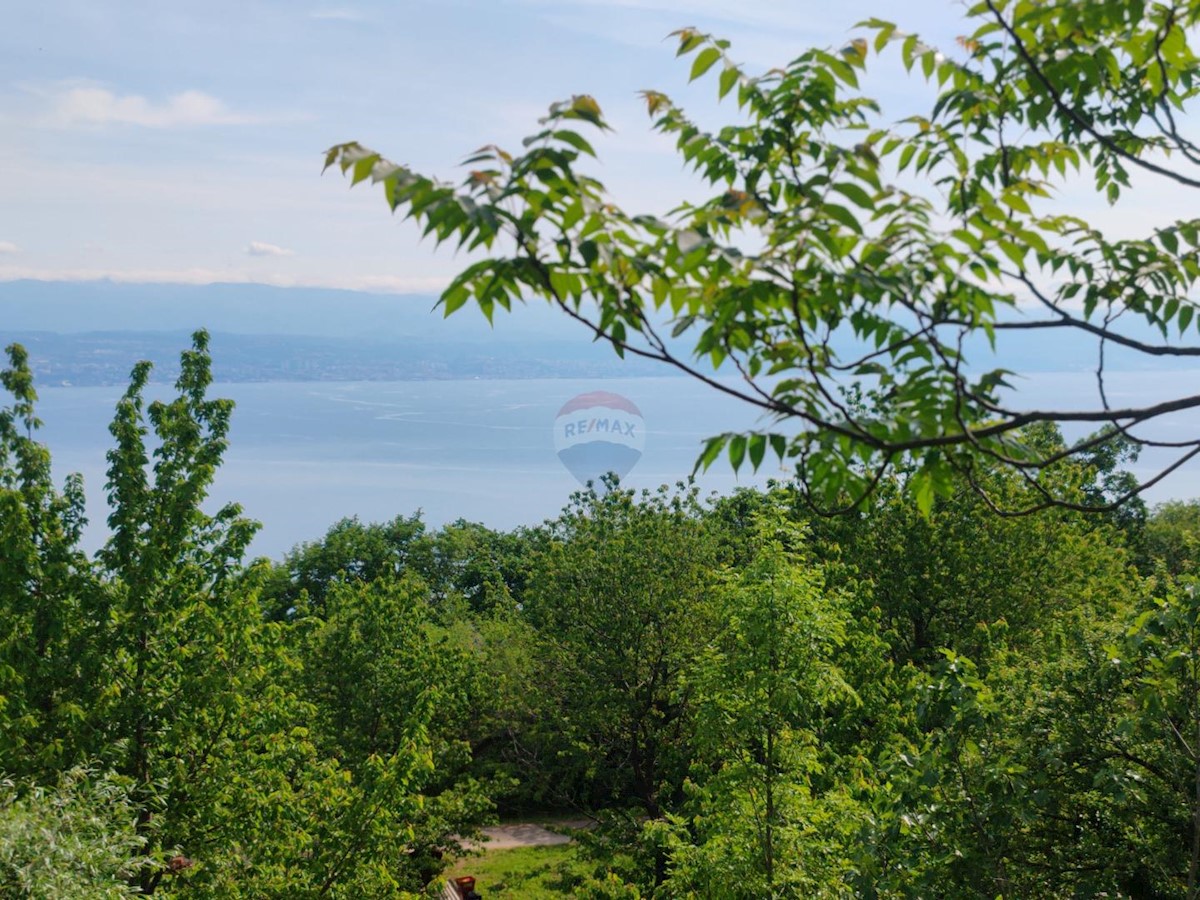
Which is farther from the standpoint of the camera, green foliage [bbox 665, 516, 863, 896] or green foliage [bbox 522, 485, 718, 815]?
green foliage [bbox 522, 485, 718, 815]

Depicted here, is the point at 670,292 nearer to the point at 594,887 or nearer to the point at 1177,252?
the point at 1177,252

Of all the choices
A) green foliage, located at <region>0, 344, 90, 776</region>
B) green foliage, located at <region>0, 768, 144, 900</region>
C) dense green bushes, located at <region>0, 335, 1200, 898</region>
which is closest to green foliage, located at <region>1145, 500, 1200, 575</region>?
dense green bushes, located at <region>0, 335, 1200, 898</region>

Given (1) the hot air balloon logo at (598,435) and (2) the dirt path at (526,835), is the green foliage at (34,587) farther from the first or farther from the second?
(1) the hot air balloon logo at (598,435)

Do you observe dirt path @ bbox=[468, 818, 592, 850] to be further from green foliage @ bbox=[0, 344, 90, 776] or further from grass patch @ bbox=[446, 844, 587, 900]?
green foliage @ bbox=[0, 344, 90, 776]

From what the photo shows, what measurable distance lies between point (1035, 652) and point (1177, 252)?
43.2 ft

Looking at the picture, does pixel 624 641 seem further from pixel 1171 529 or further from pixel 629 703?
pixel 1171 529

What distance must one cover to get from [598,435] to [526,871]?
111 feet

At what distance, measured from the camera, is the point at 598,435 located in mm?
53312

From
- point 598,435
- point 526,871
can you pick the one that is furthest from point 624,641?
point 598,435

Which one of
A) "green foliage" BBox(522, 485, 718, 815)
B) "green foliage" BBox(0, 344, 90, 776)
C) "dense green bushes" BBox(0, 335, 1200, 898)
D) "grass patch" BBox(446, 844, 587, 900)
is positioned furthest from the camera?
"grass patch" BBox(446, 844, 587, 900)

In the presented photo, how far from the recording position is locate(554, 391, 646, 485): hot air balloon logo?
50.7 meters

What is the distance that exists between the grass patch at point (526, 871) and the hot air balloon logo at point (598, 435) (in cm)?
2809

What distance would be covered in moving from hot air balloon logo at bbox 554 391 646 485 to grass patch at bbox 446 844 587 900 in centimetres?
2809

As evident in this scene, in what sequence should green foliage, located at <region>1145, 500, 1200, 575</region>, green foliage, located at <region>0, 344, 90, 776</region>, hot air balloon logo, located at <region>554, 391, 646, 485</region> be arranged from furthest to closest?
hot air balloon logo, located at <region>554, 391, 646, 485</region> → green foliage, located at <region>1145, 500, 1200, 575</region> → green foliage, located at <region>0, 344, 90, 776</region>
